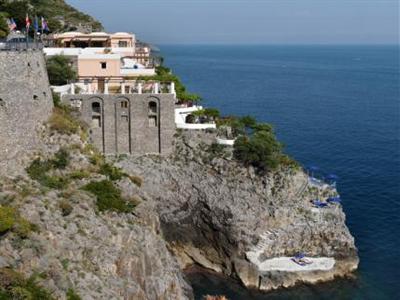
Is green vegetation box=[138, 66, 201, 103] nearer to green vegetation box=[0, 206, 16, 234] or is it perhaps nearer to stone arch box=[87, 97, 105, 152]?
stone arch box=[87, 97, 105, 152]

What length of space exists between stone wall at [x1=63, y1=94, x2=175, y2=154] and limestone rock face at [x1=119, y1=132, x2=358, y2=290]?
6.83 ft

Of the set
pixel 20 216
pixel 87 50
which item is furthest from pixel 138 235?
pixel 87 50

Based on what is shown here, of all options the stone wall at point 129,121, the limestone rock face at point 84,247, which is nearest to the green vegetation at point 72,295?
the limestone rock face at point 84,247

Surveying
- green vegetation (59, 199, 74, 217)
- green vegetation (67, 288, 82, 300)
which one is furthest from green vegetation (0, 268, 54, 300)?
green vegetation (59, 199, 74, 217)

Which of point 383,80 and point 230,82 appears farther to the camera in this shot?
point 383,80

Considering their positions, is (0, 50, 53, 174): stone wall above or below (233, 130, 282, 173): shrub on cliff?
above

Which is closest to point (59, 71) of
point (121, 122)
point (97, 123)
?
point (97, 123)

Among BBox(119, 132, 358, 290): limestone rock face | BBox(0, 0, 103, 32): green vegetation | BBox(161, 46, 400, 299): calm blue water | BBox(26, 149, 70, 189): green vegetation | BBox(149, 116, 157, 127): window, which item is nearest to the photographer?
BBox(26, 149, 70, 189): green vegetation

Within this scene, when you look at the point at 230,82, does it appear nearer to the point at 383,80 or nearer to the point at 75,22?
the point at 383,80

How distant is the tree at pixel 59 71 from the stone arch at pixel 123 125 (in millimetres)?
6228

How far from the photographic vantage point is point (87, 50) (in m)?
60.0

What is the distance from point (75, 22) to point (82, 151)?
175 feet

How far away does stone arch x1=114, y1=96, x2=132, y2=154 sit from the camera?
52562mm

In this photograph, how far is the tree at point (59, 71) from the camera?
54.0 meters
